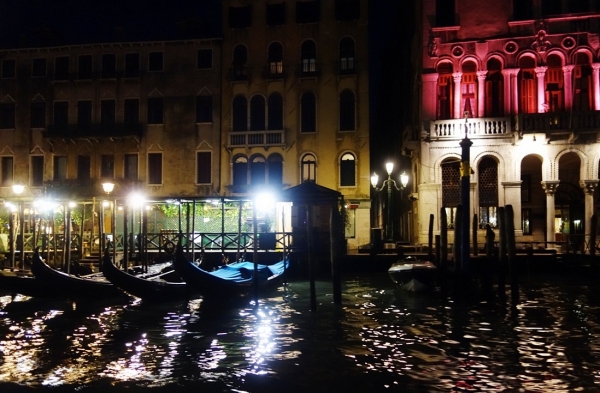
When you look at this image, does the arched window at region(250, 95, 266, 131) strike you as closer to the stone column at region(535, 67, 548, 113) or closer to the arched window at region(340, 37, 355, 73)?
the arched window at region(340, 37, 355, 73)

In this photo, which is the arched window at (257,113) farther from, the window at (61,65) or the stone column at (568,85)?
the stone column at (568,85)

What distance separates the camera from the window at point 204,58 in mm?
27938

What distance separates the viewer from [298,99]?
27391 mm

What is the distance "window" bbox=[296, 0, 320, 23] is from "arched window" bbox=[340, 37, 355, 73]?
60.3 inches

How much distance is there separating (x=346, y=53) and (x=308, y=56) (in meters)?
1.61

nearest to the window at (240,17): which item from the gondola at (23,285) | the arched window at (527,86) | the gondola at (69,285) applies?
the arched window at (527,86)

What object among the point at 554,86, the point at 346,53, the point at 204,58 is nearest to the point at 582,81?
the point at 554,86

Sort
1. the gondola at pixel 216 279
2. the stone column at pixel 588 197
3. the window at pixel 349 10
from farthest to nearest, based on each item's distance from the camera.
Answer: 1. the window at pixel 349 10
2. the stone column at pixel 588 197
3. the gondola at pixel 216 279

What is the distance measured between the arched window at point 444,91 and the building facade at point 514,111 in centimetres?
4

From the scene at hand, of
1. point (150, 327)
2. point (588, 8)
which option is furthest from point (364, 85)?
point (150, 327)

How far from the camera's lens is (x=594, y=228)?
1923cm

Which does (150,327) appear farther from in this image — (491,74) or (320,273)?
(491,74)

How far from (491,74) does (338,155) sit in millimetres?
6922

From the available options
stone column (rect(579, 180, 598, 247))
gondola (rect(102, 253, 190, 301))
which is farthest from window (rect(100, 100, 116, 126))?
stone column (rect(579, 180, 598, 247))
